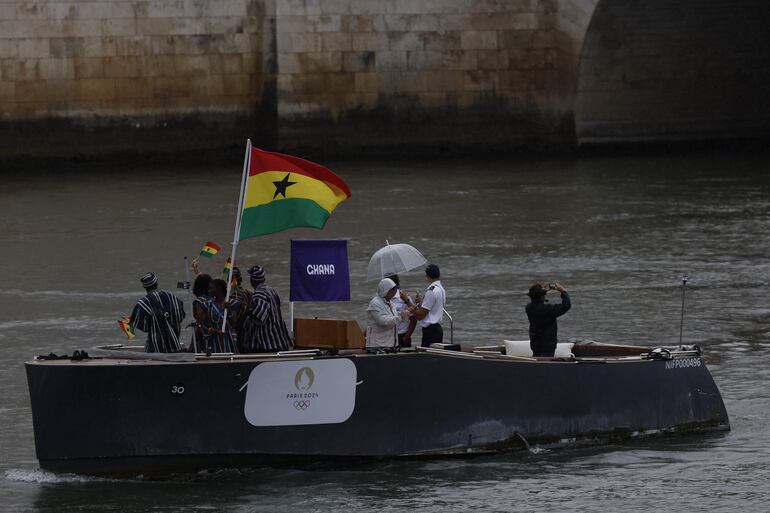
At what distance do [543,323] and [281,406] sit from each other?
2.43m

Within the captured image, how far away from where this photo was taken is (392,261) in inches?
544

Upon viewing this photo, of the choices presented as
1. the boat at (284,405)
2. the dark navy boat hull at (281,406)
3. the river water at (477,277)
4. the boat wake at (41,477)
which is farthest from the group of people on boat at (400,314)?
the boat wake at (41,477)

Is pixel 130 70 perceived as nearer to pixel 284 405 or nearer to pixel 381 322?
pixel 381 322

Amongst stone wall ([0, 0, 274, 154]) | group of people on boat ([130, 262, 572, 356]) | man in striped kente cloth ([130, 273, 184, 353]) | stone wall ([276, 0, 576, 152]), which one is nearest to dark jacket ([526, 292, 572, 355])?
group of people on boat ([130, 262, 572, 356])

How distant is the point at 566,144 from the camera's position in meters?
38.6

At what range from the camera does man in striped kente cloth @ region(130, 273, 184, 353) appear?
41.8ft

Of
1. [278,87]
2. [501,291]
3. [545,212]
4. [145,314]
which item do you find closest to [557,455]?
[145,314]

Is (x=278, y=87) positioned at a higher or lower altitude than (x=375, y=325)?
higher

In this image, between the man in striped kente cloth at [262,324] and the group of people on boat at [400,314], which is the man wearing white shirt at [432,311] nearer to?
the group of people on boat at [400,314]

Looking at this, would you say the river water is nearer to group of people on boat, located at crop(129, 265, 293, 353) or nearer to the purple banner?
group of people on boat, located at crop(129, 265, 293, 353)

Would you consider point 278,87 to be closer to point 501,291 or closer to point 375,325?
point 501,291

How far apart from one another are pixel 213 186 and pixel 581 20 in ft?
33.4

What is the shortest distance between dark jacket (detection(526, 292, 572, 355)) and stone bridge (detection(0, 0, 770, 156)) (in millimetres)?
24496

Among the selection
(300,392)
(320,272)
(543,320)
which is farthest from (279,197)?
(543,320)
